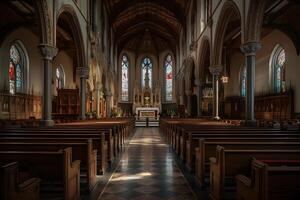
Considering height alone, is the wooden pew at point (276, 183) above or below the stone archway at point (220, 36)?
below

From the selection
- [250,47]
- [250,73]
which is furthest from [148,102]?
[250,47]

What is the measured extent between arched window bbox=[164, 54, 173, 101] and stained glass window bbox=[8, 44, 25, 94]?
25.7m

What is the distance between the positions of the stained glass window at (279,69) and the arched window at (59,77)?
17.6 meters

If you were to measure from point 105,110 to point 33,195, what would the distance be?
2836 cm

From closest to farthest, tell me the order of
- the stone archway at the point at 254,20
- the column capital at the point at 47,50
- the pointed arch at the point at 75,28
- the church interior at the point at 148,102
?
the church interior at the point at 148,102, the stone archway at the point at 254,20, the column capital at the point at 47,50, the pointed arch at the point at 75,28

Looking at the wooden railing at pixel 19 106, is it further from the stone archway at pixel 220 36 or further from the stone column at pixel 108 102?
the stone archway at pixel 220 36

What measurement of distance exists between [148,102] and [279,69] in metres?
19.9

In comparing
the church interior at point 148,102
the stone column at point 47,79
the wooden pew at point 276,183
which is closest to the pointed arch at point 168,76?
the church interior at point 148,102

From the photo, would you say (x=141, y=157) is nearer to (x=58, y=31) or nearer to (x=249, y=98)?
(x=249, y=98)

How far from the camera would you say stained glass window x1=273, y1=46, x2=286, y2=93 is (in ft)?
66.7

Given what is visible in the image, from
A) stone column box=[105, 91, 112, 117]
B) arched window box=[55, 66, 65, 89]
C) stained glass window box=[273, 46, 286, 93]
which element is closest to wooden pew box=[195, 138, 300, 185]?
stained glass window box=[273, 46, 286, 93]

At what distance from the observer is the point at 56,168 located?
12.7ft

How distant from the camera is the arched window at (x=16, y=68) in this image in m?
18.8

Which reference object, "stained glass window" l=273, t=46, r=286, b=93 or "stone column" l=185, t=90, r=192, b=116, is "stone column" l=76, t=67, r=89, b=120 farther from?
"stained glass window" l=273, t=46, r=286, b=93
